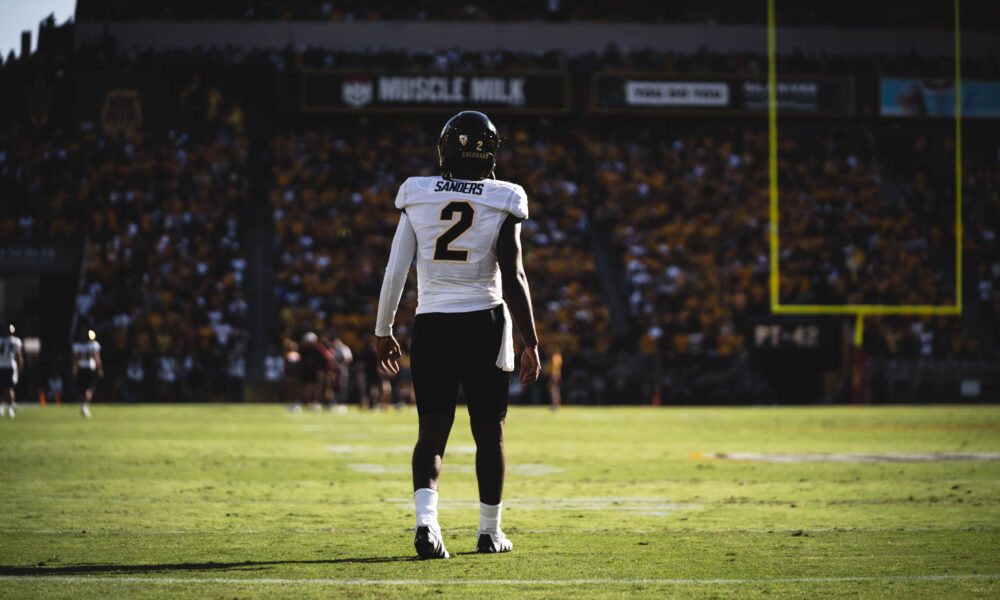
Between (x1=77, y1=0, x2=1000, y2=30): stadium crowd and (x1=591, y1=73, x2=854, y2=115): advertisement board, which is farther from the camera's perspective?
(x1=77, y1=0, x2=1000, y2=30): stadium crowd

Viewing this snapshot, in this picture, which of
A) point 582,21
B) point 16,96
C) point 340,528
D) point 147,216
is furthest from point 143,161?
point 340,528

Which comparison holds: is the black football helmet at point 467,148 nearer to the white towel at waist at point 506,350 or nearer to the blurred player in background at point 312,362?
the white towel at waist at point 506,350

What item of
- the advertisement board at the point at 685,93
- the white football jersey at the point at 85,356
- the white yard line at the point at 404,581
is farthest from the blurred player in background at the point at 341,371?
the white yard line at the point at 404,581

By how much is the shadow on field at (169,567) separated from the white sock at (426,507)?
198 mm

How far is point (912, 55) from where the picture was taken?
41219 mm

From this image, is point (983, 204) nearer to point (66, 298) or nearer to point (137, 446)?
point (66, 298)

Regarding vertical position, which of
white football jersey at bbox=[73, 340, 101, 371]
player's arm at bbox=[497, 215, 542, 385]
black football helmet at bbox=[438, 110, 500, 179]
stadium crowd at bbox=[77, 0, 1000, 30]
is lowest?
white football jersey at bbox=[73, 340, 101, 371]

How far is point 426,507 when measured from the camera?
6262mm

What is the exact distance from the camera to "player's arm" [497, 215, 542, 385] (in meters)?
6.32

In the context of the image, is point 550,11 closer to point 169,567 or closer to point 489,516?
point 489,516

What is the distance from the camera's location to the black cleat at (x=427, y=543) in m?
6.22

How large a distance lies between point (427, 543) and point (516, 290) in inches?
48.6

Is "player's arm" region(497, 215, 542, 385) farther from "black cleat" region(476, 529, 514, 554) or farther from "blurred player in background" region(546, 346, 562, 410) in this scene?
"blurred player in background" region(546, 346, 562, 410)

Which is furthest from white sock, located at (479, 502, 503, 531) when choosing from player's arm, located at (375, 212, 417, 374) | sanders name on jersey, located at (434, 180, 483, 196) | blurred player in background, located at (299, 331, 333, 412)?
blurred player in background, located at (299, 331, 333, 412)
